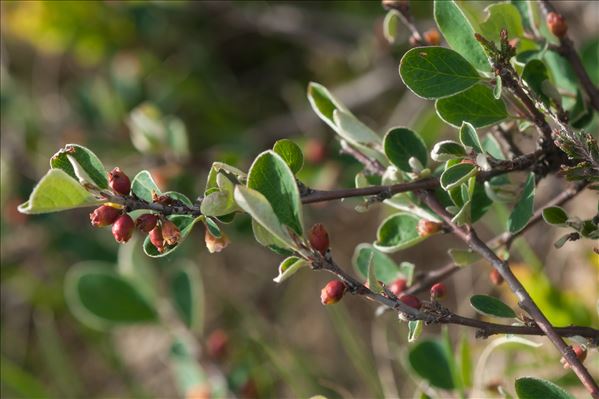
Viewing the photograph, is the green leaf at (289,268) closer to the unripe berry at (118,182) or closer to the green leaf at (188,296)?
the unripe berry at (118,182)

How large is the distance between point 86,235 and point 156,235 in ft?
4.29

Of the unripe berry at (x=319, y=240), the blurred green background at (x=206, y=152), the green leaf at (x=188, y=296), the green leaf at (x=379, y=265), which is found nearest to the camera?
the unripe berry at (x=319, y=240)

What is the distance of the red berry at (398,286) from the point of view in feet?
3.16

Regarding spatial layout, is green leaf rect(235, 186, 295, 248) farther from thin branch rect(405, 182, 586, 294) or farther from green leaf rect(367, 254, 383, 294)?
thin branch rect(405, 182, 586, 294)

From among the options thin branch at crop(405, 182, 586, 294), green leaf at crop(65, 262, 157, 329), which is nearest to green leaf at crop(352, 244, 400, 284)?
thin branch at crop(405, 182, 586, 294)

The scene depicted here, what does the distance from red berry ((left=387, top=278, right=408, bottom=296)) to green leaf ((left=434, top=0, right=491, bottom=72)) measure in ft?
0.94

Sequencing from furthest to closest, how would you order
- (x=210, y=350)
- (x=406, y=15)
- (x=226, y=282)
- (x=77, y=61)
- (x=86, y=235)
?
(x=77, y=61), (x=226, y=282), (x=86, y=235), (x=210, y=350), (x=406, y=15)

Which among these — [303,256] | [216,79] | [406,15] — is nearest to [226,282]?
[216,79]

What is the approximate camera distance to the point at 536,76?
87 centimetres

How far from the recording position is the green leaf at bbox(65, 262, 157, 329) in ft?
4.98

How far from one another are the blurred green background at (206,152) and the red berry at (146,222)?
2.67ft

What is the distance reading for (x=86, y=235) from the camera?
1.99 m

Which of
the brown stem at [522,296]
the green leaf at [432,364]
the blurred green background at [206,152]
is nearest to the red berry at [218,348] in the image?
the blurred green background at [206,152]

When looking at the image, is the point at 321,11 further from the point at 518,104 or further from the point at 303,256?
the point at 303,256
